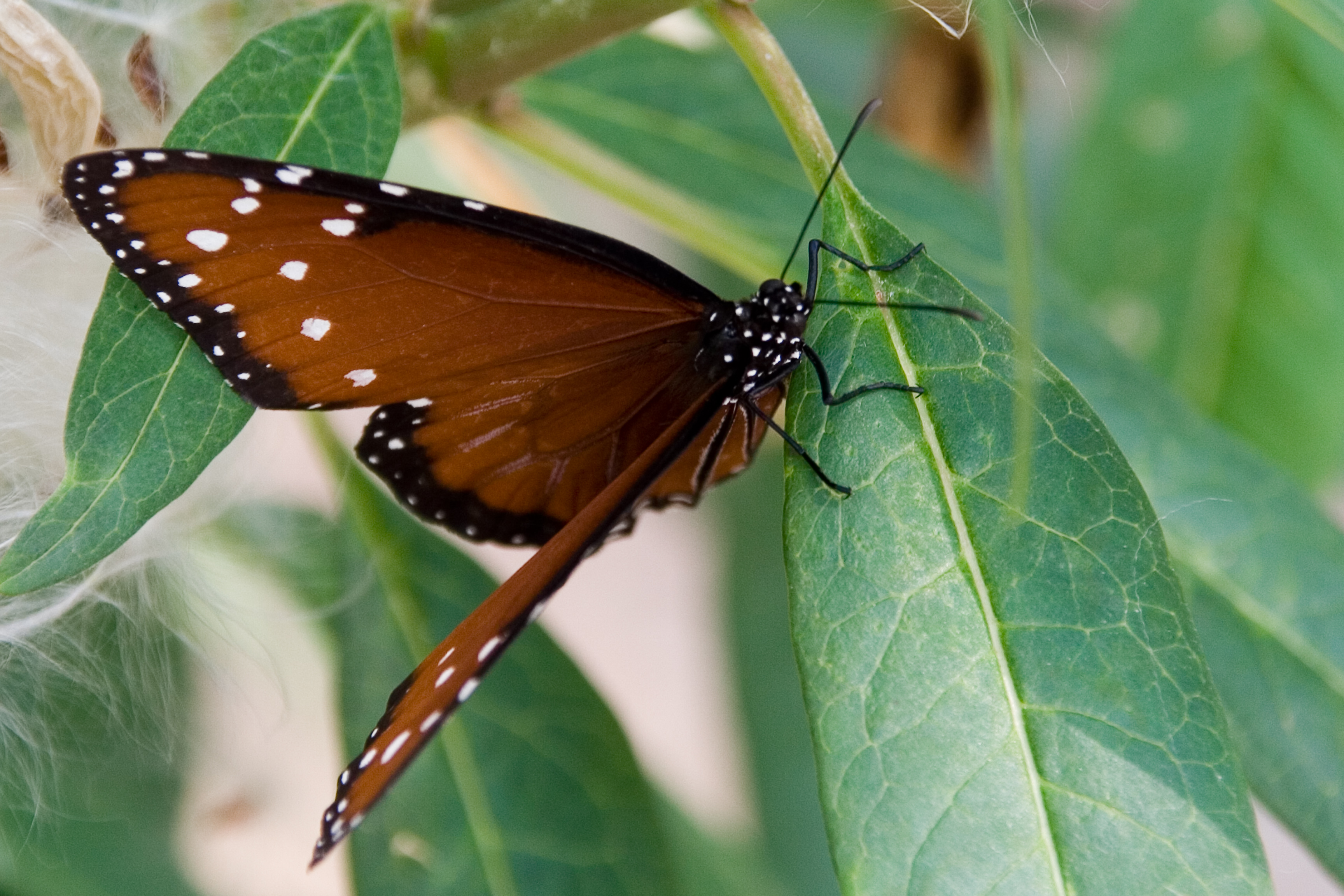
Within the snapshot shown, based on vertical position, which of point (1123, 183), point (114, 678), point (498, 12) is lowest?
point (114, 678)

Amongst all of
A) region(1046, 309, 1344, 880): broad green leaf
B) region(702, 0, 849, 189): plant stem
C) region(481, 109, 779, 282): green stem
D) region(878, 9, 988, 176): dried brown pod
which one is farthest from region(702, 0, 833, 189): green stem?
region(878, 9, 988, 176): dried brown pod

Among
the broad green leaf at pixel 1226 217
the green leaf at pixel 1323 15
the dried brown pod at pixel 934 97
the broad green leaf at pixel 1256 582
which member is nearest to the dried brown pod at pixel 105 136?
the green leaf at pixel 1323 15

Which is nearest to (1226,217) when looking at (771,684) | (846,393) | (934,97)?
(934,97)

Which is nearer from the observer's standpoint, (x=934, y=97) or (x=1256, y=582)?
(x=1256, y=582)

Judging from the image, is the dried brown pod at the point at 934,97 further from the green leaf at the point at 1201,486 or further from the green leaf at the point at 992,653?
the green leaf at the point at 992,653

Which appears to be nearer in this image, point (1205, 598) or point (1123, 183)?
point (1205, 598)

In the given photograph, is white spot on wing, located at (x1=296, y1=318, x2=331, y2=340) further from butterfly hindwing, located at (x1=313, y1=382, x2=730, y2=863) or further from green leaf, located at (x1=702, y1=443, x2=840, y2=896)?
green leaf, located at (x1=702, y1=443, x2=840, y2=896)

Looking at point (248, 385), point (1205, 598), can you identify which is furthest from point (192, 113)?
point (1205, 598)

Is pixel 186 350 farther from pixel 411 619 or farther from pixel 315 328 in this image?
pixel 411 619

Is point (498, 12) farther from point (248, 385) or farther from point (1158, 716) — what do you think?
point (1158, 716)
